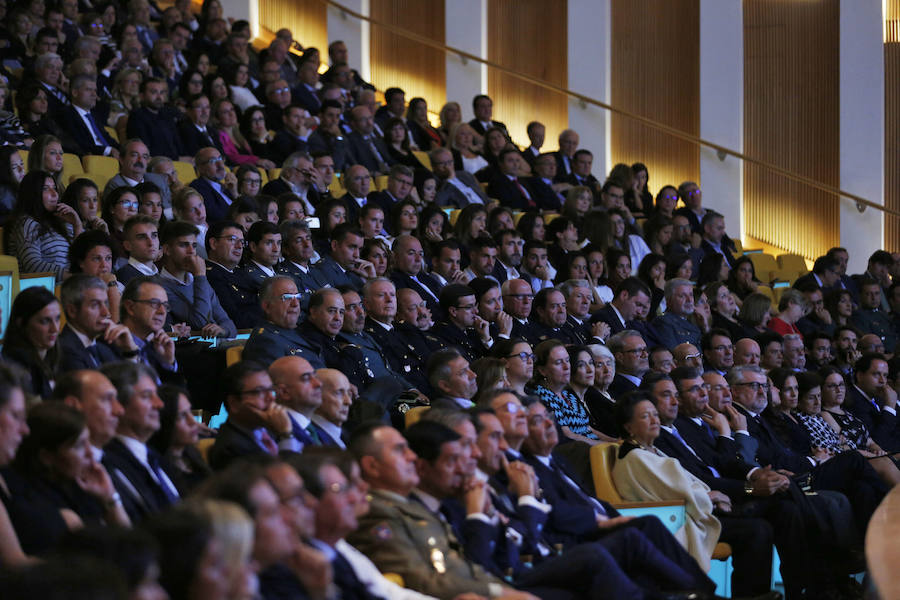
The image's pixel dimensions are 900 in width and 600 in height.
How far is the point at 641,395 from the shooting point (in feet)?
13.9

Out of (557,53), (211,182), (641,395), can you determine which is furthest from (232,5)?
(641,395)

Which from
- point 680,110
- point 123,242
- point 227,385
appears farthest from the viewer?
point 680,110

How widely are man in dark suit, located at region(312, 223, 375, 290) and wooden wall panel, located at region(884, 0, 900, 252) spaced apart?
5.07 metres

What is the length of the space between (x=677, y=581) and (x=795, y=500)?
1.23 meters

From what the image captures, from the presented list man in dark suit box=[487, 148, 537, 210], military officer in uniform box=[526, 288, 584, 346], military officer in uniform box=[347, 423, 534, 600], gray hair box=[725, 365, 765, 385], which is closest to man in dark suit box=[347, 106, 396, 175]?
man in dark suit box=[487, 148, 537, 210]

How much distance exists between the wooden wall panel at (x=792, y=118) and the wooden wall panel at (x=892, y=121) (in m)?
0.35

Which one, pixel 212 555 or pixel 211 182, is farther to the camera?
pixel 211 182

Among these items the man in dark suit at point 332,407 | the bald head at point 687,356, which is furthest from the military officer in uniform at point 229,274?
the bald head at point 687,356

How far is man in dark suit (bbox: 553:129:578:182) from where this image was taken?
848 centimetres

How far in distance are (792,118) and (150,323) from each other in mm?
6829

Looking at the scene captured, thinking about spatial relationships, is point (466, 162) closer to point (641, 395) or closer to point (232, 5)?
point (232, 5)

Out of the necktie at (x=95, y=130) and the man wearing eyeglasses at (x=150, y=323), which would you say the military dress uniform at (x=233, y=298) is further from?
the necktie at (x=95, y=130)

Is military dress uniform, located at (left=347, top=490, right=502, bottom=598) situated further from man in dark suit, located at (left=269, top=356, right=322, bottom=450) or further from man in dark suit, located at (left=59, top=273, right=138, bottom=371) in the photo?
man in dark suit, located at (left=59, top=273, right=138, bottom=371)

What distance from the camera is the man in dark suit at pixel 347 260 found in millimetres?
5320
